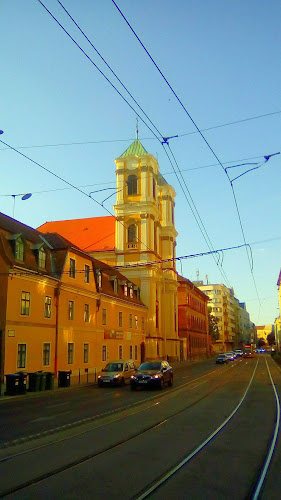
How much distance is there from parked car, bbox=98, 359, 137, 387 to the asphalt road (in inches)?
477

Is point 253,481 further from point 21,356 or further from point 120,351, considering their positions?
point 120,351

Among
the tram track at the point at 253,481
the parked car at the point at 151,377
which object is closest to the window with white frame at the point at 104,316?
the parked car at the point at 151,377

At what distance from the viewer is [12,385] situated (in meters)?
21.8

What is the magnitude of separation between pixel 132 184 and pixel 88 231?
1009 cm

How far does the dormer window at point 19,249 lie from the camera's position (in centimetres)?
2646

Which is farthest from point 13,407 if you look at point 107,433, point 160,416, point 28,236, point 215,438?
point 28,236

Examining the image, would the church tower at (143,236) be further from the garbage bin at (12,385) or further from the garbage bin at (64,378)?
the garbage bin at (12,385)

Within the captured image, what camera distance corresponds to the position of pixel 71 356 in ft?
106

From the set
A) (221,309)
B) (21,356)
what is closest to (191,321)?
(221,309)

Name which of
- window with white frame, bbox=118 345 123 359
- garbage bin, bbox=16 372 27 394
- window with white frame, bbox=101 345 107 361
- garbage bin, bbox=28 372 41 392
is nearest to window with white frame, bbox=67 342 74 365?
window with white frame, bbox=101 345 107 361

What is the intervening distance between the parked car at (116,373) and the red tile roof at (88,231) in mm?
29249

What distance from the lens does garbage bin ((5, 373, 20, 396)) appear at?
2173cm

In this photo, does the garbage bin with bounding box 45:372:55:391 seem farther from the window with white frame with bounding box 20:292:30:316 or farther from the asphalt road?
the asphalt road

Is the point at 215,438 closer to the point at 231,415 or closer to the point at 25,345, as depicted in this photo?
the point at 231,415
